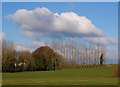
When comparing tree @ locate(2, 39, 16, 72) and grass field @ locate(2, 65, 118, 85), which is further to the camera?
tree @ locate(2, 39, 16, 72)

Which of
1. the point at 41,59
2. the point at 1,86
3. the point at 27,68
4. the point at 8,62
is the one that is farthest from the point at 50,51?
the point at 1,86

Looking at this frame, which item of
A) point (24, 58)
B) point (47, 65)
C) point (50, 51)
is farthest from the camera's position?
point (50, 51)

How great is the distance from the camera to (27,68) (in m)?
89.0

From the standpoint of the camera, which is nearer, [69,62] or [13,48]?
[13,48]

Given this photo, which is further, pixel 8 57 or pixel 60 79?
pixel 8 57

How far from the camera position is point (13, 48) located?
79.9m

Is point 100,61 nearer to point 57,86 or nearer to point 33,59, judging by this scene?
point 33,59

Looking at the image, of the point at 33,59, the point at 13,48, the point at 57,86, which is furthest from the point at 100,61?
the point at 57,86

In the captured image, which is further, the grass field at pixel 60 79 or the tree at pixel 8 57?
the tree at pixel 8 57

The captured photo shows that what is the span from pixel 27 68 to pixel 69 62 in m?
12.8

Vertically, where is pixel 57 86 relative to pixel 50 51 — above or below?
below

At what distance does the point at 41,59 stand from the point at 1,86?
68.1 m

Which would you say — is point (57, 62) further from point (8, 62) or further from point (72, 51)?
point (8, 62)

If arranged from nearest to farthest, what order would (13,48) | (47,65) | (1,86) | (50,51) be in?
(1,86) → (13,48) → (47,65) → (50,51)
